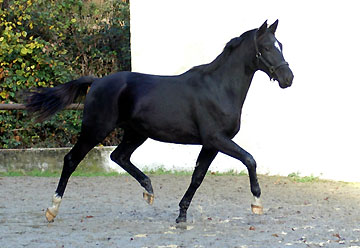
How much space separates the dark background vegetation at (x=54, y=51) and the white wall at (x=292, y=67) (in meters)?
1.29

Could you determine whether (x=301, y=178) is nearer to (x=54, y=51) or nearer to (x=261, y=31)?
(x=261, y=31)

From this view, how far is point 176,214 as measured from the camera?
7121mm

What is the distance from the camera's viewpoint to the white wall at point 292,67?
977 cm

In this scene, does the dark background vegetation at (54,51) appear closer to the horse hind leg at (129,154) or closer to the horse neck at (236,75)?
the horse hind leg at (129,154)

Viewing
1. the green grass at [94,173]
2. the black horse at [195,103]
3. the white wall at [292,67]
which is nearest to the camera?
the black horse at [195,103]

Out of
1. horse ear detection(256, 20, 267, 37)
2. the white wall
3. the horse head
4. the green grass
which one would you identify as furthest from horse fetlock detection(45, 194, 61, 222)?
the white wall

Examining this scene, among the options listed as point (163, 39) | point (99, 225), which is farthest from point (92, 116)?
point (163, 39)

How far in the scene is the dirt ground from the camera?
221 inches

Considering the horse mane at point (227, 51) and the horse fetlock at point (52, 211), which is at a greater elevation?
the horse mane at point (227, 51)

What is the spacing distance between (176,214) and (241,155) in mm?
1356

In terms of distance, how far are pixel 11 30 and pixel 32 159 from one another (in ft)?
7.04

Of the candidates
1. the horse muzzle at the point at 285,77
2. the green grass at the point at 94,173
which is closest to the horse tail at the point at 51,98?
the horse muzzle at the point at 285,77

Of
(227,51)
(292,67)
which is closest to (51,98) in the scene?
(227,51)

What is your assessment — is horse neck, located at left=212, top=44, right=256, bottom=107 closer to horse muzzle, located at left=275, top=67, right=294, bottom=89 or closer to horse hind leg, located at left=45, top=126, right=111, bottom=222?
horse muzzle, located at left=275, top=67, right=294, bottom=89
